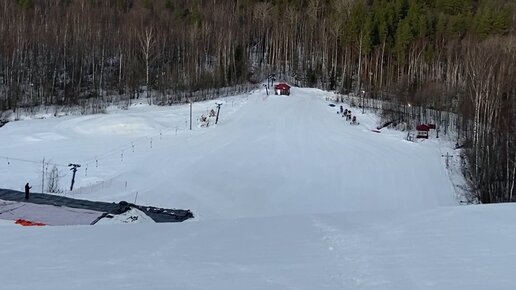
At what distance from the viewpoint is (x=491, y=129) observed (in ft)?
61.2

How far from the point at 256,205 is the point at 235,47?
115ft

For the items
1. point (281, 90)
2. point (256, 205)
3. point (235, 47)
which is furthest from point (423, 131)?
point (235, 47)

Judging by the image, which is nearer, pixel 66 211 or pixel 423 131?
pixel 66 211

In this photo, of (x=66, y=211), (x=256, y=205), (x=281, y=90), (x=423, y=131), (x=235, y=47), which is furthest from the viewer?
(x=235, y=47)

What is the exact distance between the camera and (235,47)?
48.6m

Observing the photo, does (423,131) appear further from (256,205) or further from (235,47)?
(235,47)

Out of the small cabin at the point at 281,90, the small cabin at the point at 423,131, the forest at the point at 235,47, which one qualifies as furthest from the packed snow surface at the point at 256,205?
the forest at the point at 235,47

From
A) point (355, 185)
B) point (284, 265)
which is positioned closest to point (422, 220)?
point (284, 265)

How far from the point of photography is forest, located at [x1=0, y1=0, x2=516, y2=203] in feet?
128

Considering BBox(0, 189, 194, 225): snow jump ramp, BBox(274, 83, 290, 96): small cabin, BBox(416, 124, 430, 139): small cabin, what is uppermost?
BBox(274, 83, 290, 96): small cabin

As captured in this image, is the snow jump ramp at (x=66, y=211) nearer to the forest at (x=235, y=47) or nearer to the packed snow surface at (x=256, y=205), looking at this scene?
the packed snow surface at (x=256, y=205)

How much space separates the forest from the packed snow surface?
6.03 metres

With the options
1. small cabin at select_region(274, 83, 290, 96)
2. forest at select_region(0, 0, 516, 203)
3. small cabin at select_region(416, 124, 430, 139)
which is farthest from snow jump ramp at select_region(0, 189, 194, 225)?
small cabin at select_region(274, 83, 290, 96)

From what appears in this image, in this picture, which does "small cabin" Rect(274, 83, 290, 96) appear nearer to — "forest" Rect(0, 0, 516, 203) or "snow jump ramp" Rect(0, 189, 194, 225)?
"forest" Rect(0, 0, 516, 203)
